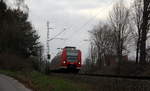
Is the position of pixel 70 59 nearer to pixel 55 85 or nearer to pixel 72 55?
pixel 72 55

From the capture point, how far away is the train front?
46500mm

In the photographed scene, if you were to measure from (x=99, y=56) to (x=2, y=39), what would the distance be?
34017mm

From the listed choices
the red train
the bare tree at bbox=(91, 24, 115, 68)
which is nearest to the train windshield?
the red train

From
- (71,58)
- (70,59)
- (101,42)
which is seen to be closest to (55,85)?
(70,59)

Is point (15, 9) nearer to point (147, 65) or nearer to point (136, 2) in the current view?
point (136, 2)

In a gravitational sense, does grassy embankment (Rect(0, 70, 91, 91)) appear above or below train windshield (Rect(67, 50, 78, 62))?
below

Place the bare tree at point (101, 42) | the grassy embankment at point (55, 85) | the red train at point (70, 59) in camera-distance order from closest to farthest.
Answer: the grassy embankment at point (55, 85), the red train at point (70, 59), the bare tree at point (101, 42)

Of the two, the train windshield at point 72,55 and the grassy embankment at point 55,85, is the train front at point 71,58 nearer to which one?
the train windshield at point 72,55

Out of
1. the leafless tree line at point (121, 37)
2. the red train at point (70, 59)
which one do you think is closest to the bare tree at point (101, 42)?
the leafless tree line at point (121, 37)

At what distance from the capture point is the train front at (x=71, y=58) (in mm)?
46500

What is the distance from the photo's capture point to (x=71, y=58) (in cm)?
4694

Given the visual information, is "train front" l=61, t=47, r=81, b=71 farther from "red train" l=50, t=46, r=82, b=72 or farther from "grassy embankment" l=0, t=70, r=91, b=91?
"grassy embankment" l=0, t=70, r=91, b=91

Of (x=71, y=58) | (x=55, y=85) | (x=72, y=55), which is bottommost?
(x=55, y=85)

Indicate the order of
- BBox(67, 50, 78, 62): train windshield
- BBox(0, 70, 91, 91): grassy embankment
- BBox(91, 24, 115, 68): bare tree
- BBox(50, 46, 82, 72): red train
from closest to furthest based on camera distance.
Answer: BBox(0, 70, 91, 91): grassy embankment
BBox(50, 46, 82, 72): red train
BBox(67, 50, 78, 62): train windshield
BBox(91, 24, 115, 68): bare tree
